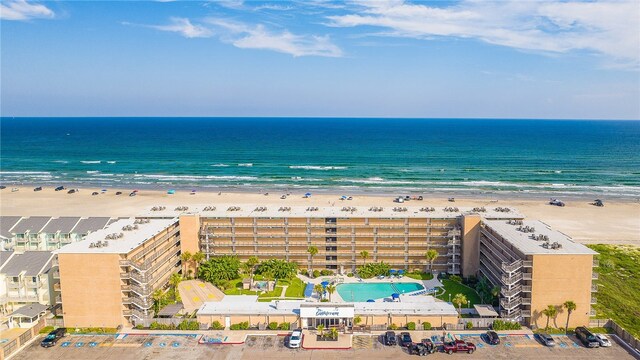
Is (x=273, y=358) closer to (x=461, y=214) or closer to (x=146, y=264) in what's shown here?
(x=146, y=264)

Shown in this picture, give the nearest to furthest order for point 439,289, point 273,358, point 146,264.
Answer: point 273,358
point 146,264
point 439,289

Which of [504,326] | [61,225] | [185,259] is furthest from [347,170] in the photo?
[504,326]

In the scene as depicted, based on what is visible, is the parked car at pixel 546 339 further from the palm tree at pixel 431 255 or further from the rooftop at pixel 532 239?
the palm tree at pixel 431 255

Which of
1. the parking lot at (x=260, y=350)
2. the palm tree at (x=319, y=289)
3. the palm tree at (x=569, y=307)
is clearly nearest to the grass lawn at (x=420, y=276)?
the palm tree at (x=319, y=289)

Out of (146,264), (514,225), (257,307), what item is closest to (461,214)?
(514,225)

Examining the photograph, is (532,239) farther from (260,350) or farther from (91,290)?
(91,290)

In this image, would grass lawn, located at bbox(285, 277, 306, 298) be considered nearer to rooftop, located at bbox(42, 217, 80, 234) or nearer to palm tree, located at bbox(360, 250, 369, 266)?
palm tree, located at bbox(360, 250, 369, 266)

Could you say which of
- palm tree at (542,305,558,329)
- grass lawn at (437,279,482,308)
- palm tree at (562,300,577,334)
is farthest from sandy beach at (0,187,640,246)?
palm tree at (542,305,558,329)
